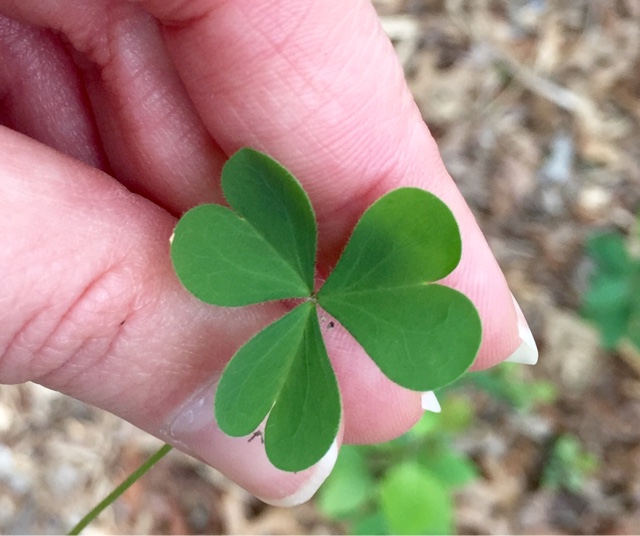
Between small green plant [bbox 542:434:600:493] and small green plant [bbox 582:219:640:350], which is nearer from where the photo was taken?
small green plant [bbox 582:219:640:350]

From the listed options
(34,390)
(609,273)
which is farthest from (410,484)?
(34,390)

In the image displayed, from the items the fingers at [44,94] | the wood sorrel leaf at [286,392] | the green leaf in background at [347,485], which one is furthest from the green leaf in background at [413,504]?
the fingers at [44,94]

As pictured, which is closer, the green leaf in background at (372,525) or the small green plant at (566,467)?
the green leaf in background at (372,525)

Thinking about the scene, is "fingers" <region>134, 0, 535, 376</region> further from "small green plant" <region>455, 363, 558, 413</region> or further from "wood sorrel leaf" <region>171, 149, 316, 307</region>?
"small green plant" <region>455, 363, 558, 413</region>

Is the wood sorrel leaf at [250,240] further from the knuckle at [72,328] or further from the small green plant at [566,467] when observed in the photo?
the small green plant at [566,467]

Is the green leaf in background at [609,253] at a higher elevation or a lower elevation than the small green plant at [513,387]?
higher

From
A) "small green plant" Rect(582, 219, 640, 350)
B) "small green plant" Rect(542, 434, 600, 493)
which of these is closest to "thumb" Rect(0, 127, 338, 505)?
"small green plant" Rect(582, 219, 640, 350)

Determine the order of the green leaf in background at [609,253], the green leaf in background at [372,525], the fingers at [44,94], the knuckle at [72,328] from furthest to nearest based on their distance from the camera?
1. the green leaf in background at [609,253]
2. the green leaf in background at [372,525]
3. the fingers at [44,94]
4. the knuckle at [72,328]
